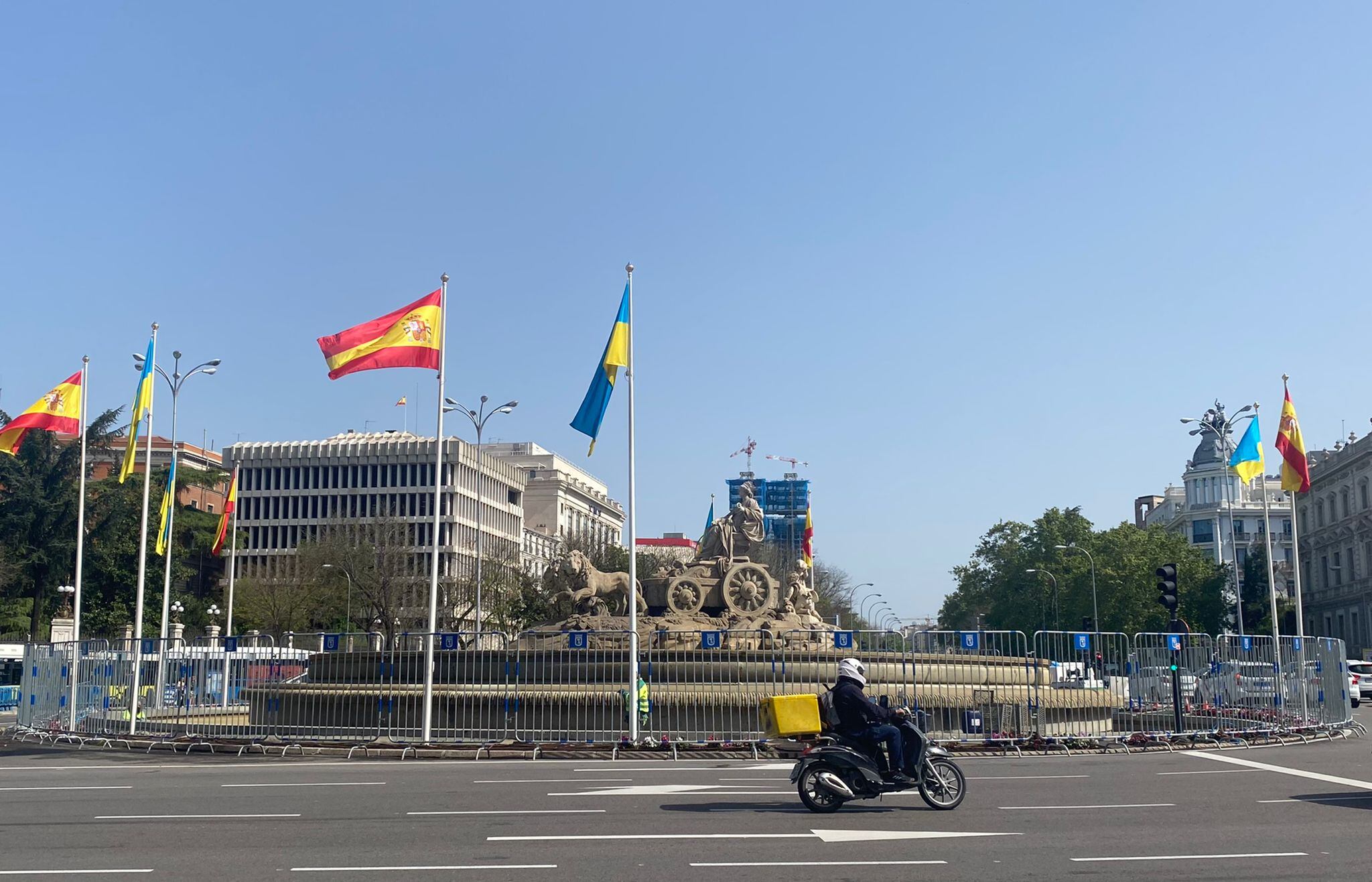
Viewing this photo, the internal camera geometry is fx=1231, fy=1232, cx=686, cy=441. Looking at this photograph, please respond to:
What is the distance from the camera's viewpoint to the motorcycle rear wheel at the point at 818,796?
1233cm

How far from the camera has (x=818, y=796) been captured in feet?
40.5

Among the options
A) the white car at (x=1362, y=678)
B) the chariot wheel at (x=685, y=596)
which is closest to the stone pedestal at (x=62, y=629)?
the chariot wheel at (x=685, y=596)

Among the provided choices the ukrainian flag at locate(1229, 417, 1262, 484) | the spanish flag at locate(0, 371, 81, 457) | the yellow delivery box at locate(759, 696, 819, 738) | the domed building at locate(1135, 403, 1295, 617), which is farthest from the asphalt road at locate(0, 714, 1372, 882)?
the domed building at locate(1135, 403, 1295, 617)

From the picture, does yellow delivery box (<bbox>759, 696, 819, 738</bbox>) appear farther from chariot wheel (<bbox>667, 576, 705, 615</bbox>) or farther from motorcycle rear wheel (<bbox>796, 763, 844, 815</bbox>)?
chariot wheel (<bbox>667, 576, 705, 615</bbox>)

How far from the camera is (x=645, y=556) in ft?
214

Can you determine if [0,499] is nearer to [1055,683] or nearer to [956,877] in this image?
[1055,683]

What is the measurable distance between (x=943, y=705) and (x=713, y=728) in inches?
162

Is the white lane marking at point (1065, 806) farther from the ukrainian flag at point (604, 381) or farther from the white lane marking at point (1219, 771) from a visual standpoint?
the ukrainian flag at point (604, 381)

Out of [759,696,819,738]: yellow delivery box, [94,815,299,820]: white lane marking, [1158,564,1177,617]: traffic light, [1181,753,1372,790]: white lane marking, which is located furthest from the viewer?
[1158,564,1177,617]: traffic light

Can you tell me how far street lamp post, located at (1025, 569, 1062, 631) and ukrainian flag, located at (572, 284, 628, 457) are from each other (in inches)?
2233

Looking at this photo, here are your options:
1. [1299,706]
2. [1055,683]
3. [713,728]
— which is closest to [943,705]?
[1055,683]

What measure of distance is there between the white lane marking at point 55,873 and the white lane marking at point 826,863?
4.24 m

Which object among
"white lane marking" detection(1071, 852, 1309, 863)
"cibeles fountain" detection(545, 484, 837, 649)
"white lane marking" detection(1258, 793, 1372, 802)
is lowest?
"white lane marking" detection(1258, 793, 1372, 802)

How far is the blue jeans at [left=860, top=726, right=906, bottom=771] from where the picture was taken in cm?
1238
